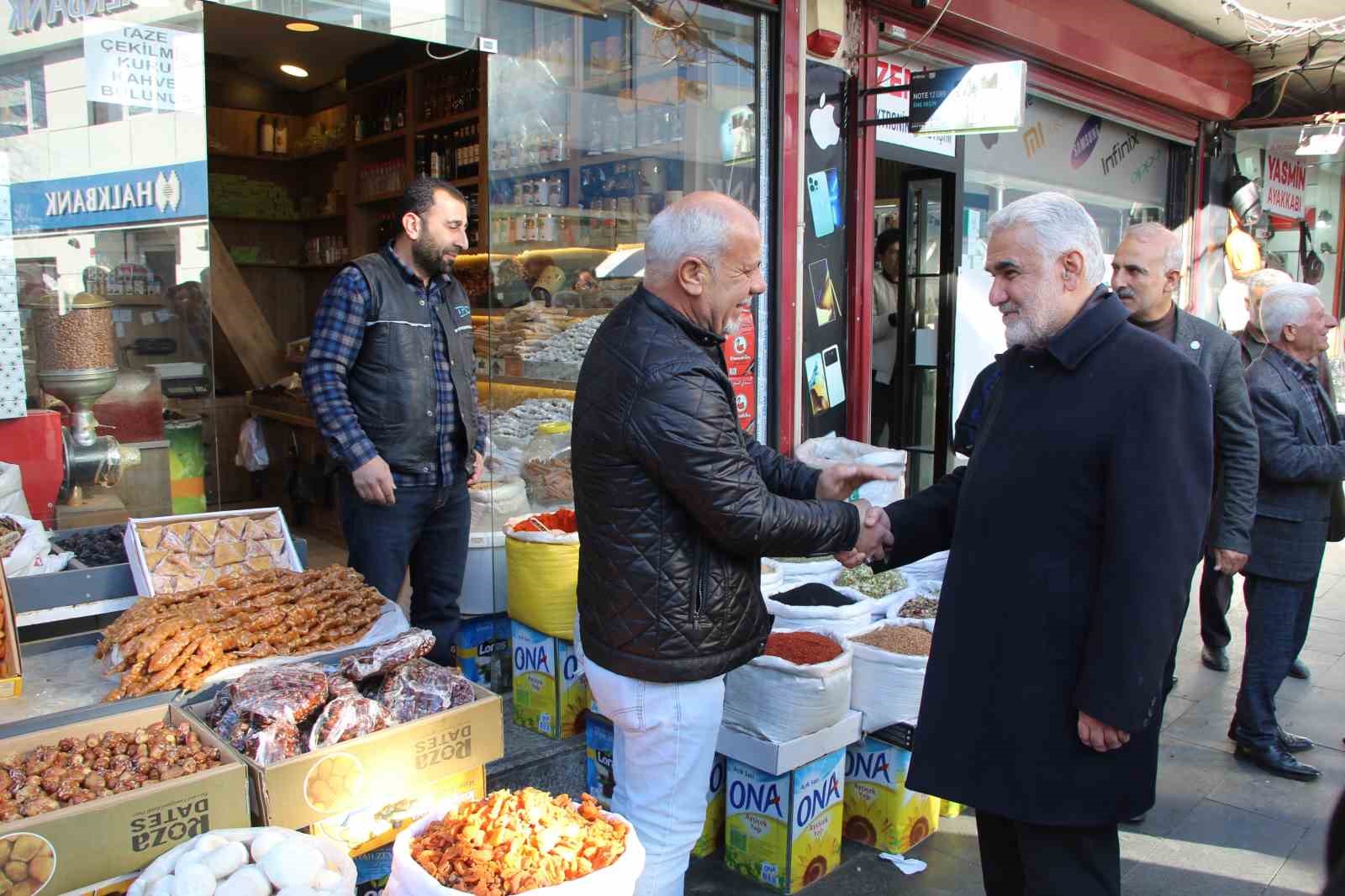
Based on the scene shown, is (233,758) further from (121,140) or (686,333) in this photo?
(121,140)

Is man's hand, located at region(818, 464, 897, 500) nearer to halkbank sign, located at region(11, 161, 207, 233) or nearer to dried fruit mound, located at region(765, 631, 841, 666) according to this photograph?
dried fruit mound, located at region(765, 631, 841, 666)

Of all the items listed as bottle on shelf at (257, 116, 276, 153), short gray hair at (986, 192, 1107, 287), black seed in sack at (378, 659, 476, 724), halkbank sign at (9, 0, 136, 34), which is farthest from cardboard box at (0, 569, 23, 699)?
bottle on shelf at (257, 116, 276, 153)

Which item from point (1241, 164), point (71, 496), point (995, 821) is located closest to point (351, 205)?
point (71, 496)

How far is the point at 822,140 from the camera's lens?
20.5 feet

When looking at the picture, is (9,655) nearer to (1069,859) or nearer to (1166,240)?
(1069,859)

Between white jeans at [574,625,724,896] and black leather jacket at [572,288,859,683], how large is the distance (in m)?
0.06

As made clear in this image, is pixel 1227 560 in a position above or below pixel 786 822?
above

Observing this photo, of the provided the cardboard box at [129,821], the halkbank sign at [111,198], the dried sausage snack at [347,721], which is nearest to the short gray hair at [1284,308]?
the dried sausage snack at [347,721]

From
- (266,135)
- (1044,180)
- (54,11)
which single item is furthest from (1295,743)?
(266,135)

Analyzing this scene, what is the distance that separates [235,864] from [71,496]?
8.75 ft

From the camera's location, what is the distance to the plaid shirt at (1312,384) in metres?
4.45

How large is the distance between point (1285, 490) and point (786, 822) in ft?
8.68

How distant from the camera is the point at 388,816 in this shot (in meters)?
2.59

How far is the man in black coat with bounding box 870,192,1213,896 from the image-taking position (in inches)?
86.4
